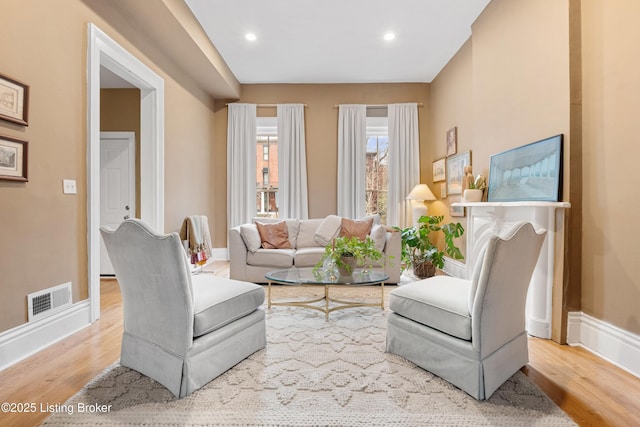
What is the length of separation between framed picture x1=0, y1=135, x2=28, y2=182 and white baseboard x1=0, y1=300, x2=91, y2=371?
→ 3.10 ft

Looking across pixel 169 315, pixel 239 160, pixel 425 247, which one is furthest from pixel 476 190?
pixel 239 160

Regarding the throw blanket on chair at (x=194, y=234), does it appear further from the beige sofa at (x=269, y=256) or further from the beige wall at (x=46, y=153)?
the beige wall at (x=46, y=153)

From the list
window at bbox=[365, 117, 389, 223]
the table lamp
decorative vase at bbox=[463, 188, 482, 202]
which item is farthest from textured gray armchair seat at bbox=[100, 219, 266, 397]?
window at bbox=[365, 117, 389, 223]

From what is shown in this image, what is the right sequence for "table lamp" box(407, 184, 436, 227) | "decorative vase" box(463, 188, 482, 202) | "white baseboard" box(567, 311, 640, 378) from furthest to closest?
"table lamp" box(407, 184, 436, 227), "decorative vase" box(463, 188, 482, 202), "white baseboard" box(567, 311, 640, 378)

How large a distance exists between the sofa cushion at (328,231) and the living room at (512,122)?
191 centimetres

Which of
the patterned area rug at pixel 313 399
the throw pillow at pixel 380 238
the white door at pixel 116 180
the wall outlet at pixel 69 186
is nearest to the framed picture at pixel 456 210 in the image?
the throw pillow at pixel 380 238

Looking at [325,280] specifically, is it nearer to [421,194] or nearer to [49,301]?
[49,301]

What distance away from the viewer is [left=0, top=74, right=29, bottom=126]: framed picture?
198 cm

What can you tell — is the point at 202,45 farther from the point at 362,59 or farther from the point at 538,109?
the point at 538,109

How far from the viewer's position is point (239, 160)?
18.8ft

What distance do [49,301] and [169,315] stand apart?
132cm

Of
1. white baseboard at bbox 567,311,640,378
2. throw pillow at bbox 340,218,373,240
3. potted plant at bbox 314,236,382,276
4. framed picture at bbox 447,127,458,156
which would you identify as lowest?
white baseboard at bbox 567,311,640,378

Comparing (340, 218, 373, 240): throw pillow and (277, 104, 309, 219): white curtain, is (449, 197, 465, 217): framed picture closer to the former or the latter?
(340, 218, 373, 240): throw pillow

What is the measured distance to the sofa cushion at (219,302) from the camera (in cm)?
174
